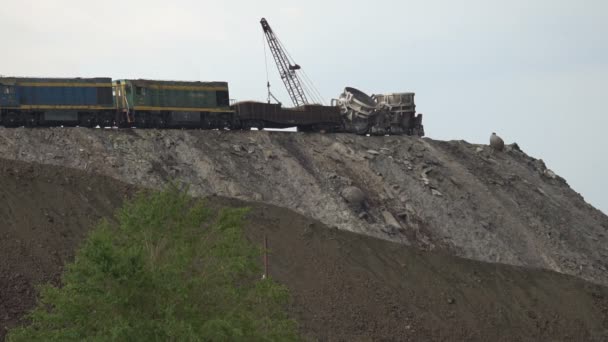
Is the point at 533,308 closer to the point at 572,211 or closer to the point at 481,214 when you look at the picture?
the point at 481,214

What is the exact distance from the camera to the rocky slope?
160ft

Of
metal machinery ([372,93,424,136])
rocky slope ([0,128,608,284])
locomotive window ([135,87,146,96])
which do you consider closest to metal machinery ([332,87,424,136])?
metal machinery ([372,93,424,136])

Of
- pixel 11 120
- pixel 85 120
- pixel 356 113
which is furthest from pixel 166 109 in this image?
pixel 356 113

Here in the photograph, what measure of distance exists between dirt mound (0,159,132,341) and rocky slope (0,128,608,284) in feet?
3.77

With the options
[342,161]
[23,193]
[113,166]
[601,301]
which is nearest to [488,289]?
[601,301]

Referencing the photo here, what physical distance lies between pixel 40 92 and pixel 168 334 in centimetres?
3064

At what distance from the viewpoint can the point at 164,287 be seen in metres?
25.2

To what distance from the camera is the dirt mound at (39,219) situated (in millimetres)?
37312

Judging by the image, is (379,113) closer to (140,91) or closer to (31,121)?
(140,91)

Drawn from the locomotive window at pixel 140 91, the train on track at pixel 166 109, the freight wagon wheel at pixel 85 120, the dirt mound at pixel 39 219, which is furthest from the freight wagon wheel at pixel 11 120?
the locomotive window at pixel 140 91

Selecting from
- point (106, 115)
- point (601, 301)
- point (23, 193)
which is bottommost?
point (601, 301)

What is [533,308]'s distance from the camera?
5041 cm

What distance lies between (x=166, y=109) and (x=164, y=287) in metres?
31.6

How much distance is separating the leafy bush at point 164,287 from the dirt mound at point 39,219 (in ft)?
32.0
